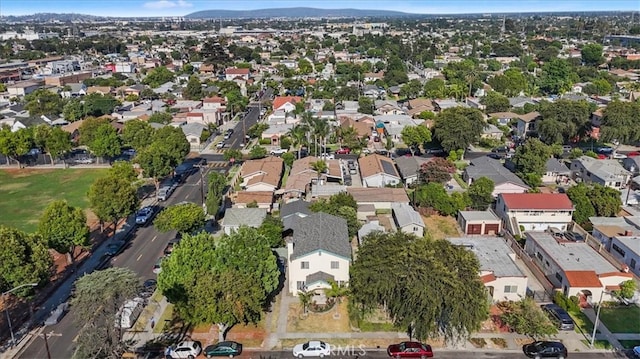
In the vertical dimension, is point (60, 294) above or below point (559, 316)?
below

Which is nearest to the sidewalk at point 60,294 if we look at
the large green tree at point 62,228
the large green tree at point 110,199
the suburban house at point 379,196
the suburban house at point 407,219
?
the large green tree at point 62,228

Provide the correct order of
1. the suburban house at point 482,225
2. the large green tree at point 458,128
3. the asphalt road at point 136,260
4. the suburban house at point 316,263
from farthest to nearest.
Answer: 1. the large green tree at point 458,128
2. the suburban house at point 482,225
3. the suburban house at point 316,263
4. the asphalt road at point 136,260

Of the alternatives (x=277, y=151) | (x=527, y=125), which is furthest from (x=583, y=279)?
(x=527, y=125)

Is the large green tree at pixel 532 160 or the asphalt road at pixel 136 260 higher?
the large green tree at pixel 532 160

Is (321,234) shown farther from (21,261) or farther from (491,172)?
(491,172)

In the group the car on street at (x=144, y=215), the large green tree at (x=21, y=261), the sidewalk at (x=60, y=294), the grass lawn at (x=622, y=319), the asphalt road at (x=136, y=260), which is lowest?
the grass lawn at (x=622, y=319)

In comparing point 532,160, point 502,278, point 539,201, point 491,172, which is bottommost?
point 502,278

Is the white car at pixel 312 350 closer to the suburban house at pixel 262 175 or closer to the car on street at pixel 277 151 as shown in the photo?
the suburban house at pixel 262 175
